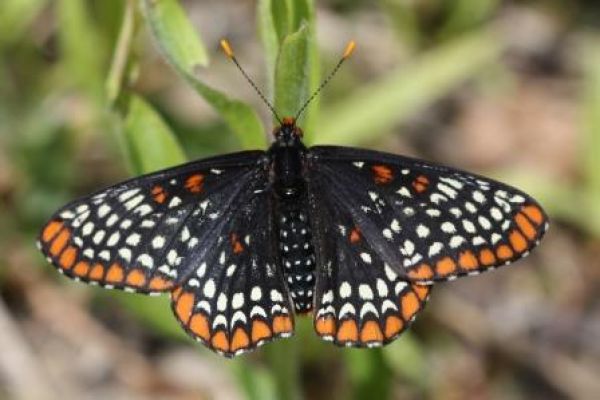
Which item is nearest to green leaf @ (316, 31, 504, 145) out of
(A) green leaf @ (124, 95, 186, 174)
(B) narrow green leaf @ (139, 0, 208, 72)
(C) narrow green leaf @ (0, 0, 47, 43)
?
(C) narrow green leaf @ (0, 0, 47, 43)

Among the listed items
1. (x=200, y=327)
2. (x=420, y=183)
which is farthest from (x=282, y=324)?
(x=420, y=183)

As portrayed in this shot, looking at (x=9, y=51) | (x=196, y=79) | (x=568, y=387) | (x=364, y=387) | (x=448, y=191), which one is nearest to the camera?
(x=196, y=79)

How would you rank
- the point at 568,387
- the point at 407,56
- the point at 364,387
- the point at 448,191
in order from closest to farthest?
the point at 448,191 → the point at 364,387 → the point at 568,387 → the point at 407,56

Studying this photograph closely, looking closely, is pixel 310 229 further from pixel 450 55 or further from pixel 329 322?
pixel 450 55

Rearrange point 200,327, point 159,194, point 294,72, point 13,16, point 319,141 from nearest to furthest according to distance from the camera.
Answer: point 294,72
point 200,327
point 159,194
point 319,141
point 13,16

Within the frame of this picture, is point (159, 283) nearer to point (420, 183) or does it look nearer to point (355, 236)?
point (355, 236)

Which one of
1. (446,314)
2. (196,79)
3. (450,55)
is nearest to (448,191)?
(196,79)

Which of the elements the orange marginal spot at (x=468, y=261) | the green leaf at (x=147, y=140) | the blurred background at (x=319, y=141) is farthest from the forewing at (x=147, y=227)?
the blurred background at (x=319, y=141)
